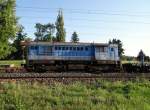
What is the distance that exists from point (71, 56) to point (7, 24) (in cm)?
1317

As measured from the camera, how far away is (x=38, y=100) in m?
17.8

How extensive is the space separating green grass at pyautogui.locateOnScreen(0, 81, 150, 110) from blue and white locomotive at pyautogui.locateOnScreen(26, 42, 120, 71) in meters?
16.1

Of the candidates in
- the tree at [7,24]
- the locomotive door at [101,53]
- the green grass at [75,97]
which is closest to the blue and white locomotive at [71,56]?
the locomotive door at [101,53]

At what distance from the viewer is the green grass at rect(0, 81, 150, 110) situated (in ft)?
55.8

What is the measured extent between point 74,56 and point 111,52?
12.7 feet

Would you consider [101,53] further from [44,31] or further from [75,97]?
[44,31]

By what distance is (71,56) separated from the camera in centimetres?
3912

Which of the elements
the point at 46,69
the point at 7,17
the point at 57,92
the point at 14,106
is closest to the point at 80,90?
the point at 57,92

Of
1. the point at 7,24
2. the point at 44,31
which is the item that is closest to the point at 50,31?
the point at 44,31

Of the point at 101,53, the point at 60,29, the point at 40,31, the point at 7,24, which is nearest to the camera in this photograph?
the point at 101,53

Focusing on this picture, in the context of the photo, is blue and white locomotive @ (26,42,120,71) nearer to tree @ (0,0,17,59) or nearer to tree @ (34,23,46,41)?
tree @ (0,0,17,59)

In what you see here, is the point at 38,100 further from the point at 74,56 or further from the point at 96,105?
the point at 74,56

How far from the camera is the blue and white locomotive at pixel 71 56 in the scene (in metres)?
38.0

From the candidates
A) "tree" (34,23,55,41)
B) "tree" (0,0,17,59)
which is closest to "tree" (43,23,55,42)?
"tree" (34,23,55,41)
